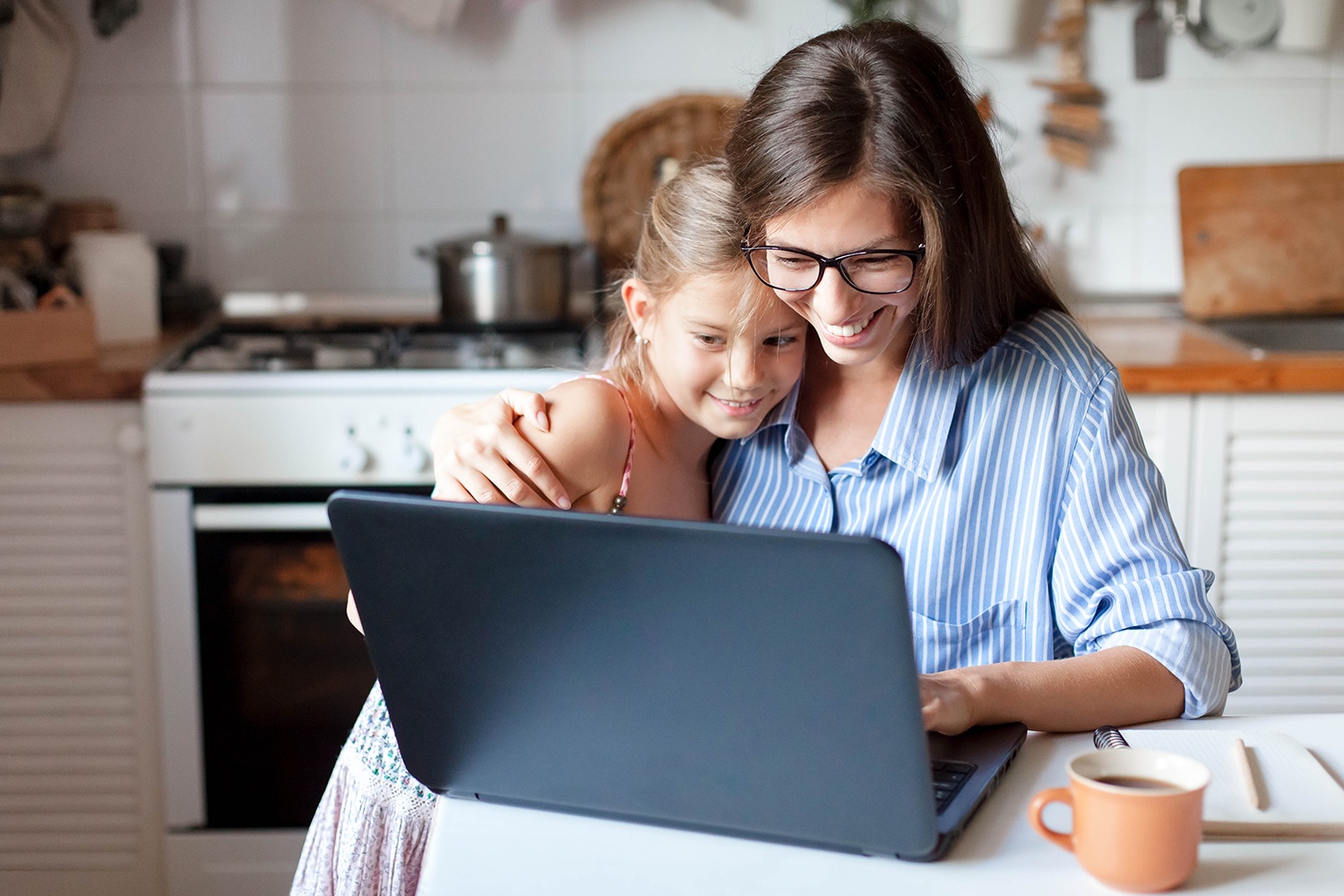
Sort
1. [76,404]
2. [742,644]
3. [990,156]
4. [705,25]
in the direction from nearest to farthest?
[742,644]
[990,156]
[76,404]
[705,25]

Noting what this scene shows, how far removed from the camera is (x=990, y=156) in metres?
1.05

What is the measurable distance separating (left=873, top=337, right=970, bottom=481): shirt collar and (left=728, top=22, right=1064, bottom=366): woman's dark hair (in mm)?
84

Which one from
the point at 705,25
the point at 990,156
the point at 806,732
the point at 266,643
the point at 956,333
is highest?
the point at 705,25

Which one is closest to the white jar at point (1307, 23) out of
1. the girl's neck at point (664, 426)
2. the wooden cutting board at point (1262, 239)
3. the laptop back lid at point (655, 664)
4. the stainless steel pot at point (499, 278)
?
the wooden cutting board at point (1262, 239)

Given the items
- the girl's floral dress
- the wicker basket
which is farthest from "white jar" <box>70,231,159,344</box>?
the girl's floral dress

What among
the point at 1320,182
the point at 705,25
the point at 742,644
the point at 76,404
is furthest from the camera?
the point at 705,25

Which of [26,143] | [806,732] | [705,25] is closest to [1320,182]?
[705,25]

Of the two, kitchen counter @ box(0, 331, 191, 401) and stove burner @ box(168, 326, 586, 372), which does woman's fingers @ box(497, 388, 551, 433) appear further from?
kitchen counter @ box(0, 331, 191, 401)

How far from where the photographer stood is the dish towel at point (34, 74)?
230 centimetres

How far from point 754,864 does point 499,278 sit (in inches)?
64.7

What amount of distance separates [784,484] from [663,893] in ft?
1.92

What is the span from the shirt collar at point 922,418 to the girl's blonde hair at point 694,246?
0.49 ft

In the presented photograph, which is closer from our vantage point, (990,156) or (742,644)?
(742,644)

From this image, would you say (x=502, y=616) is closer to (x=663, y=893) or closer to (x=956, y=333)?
(x=663, y=893)
